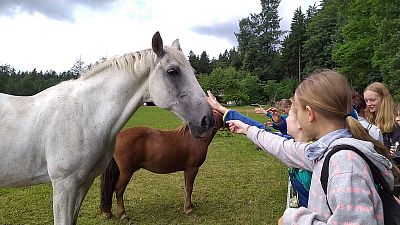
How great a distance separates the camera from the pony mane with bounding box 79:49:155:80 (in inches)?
115

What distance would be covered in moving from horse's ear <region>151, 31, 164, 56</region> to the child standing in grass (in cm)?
151

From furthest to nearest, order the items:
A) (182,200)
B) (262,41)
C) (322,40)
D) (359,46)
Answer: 1. (262,41)
2. (322,40)
3. (359,46)
4. (182,200)

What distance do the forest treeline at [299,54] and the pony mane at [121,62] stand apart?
0.30 metres

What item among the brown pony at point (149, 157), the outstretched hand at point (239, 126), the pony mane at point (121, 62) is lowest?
the brown pony at point (149, 157)

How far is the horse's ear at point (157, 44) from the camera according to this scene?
2.74 m

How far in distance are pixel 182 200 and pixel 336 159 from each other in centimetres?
484

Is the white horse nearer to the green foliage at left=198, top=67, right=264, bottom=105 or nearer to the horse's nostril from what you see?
the horse's nostril

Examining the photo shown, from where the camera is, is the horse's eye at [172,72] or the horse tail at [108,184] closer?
the horse's eye at [172,72]

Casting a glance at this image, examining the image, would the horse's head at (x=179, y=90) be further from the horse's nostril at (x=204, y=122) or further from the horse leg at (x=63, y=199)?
the horse leg at (x=63, y=199)

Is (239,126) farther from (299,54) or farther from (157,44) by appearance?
(299,54)

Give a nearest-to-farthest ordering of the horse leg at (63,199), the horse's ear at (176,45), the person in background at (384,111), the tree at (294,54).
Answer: the horse leg at (63,199) → the horse's ear at (176,45) → the person in background at (384,111) → the tree at (294,54)

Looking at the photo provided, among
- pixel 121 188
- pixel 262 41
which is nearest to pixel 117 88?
pixel 121 188

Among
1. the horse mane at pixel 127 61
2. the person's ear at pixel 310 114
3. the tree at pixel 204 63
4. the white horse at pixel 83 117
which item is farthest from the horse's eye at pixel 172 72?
the tree at pixel 204 63

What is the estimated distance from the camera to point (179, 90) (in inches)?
110
